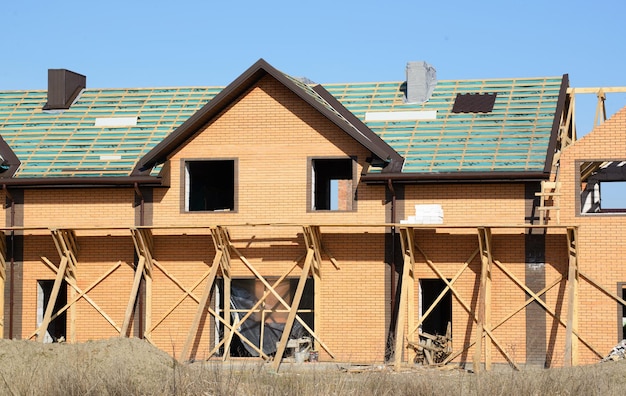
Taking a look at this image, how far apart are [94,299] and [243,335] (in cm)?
380

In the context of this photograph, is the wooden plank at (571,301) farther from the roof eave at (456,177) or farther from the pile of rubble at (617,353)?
the roof eave at (456,177)

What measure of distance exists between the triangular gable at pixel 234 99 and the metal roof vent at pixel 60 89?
4405 mm

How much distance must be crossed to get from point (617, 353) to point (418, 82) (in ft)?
28.5

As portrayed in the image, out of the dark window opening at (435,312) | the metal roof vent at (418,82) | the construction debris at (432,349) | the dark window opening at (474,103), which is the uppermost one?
the metal roof vent at (418,82)

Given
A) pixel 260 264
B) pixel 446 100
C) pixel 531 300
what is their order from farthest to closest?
pixel 446 100
pixel 260 264
pixel 531 300

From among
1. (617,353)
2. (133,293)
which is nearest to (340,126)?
(133,293)

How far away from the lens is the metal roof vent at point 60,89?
32344mm

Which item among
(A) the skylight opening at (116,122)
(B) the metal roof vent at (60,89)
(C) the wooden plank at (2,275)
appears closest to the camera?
(C) the wooden plank at (2,275)

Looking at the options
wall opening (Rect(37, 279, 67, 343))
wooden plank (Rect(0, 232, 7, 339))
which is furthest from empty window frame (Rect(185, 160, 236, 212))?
wooden plank (Rect(0, 232, 7, 339))

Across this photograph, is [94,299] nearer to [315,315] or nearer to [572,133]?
[315,315]

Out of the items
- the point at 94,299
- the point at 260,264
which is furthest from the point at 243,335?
the point at 94,299

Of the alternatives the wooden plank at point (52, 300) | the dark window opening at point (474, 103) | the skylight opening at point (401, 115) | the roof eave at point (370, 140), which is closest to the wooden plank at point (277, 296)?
the roof eave at point (370, 140)

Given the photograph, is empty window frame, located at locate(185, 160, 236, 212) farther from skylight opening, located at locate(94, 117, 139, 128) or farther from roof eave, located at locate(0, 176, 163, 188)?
skylight opening, located at locate(94, 117, 139, 128)

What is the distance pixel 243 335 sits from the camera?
94.6ft
